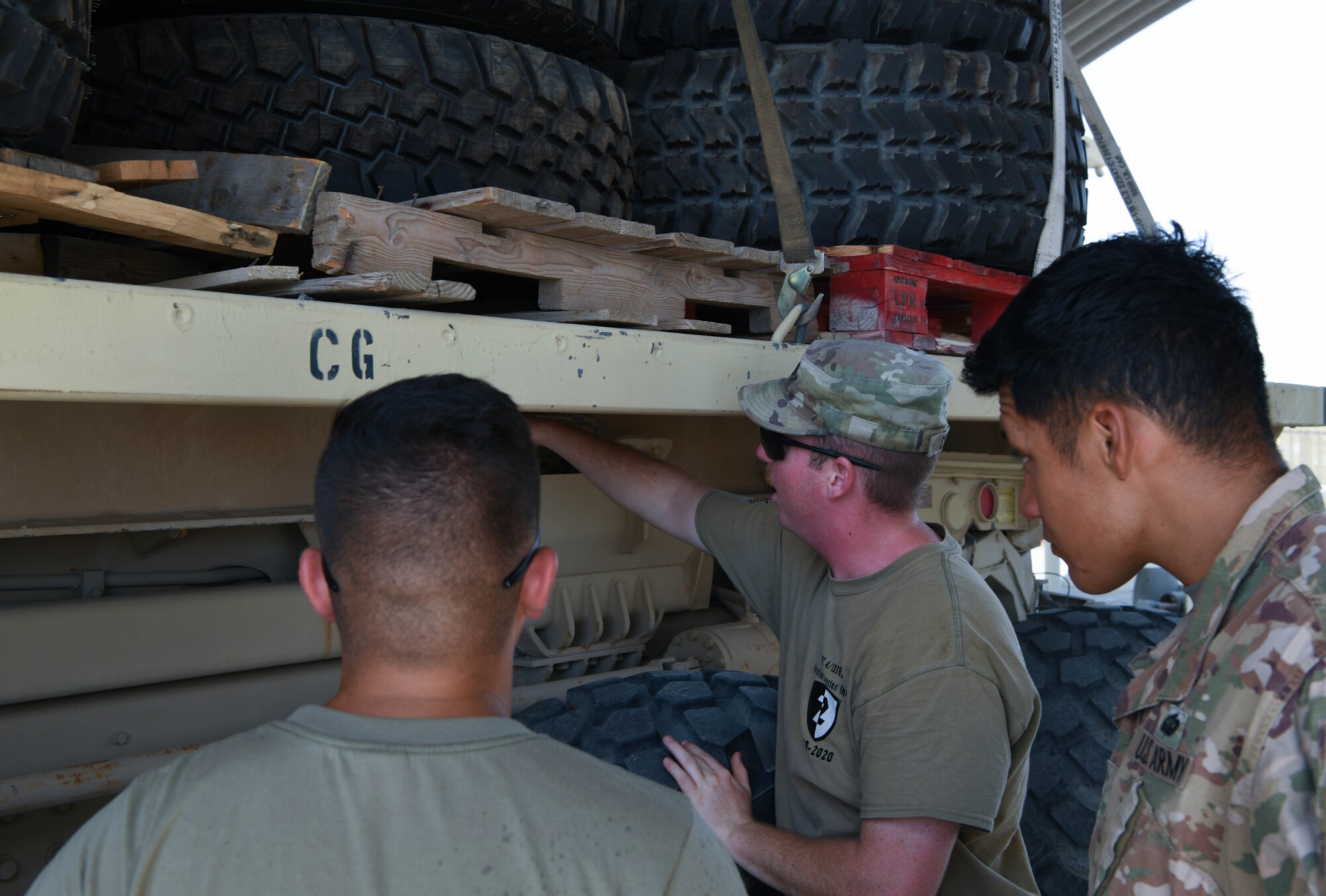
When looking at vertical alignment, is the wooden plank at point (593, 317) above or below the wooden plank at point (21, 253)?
below

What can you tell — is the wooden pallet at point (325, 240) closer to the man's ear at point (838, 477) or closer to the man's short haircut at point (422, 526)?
the man's ear at point (838, 477)

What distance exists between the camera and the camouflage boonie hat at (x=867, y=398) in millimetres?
2113

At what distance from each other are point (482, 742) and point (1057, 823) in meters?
2.25

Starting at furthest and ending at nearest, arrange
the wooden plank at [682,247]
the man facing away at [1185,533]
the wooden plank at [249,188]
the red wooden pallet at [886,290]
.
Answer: the red wooden pallet at [886,290] < the wooden plank at [682,247] < the wooden plank at [249,188] < the man facing away at [1185,533]

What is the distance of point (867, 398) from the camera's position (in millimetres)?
2111

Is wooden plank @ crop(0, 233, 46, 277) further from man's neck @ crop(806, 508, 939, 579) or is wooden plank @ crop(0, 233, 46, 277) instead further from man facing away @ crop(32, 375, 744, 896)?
man's neck @ crop(806, 508, 939, 579)

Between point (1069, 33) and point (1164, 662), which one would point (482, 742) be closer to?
point (1164, 662)

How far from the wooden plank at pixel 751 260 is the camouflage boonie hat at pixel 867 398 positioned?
393 mm

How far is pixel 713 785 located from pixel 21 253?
5.12 ft

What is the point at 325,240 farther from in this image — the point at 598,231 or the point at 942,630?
the point at 942,630

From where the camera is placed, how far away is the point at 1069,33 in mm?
7094

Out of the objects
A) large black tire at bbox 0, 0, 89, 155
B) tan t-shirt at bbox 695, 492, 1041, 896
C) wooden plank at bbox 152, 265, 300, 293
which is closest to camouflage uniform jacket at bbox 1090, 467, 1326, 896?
tan t-shirt at bbox 695, 492, 1041, 896

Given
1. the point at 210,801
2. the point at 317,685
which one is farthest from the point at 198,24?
the point at 210,801

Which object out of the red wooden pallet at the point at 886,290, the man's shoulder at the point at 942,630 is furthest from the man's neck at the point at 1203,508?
the red wooden pallet at the point at 886,290
